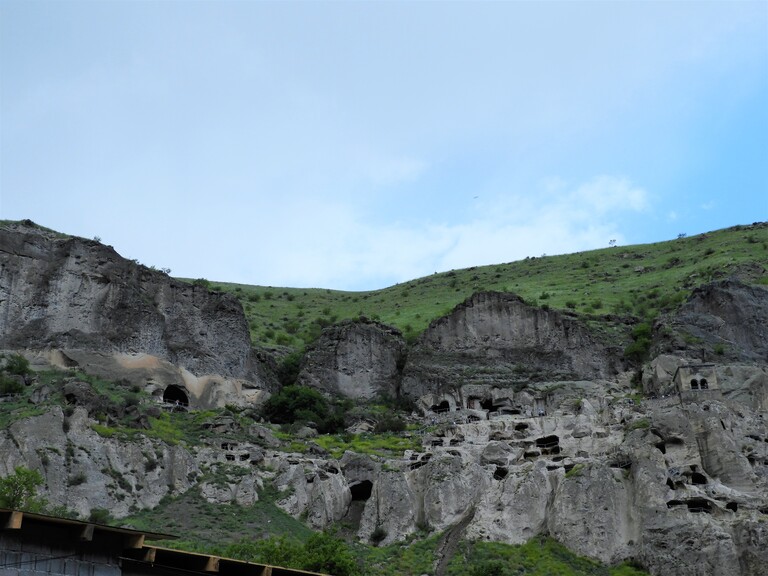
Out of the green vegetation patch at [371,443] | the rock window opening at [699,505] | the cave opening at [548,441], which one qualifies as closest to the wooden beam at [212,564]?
the rock window opening at [699,505]

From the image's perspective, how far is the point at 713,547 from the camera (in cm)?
5266

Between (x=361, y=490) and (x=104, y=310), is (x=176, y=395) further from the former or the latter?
(x=361, y=490)

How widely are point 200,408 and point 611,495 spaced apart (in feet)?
123

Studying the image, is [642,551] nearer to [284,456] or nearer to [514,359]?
[284,456]

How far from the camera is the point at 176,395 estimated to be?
83.5 metres

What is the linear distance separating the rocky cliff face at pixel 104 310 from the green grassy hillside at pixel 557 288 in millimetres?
23131

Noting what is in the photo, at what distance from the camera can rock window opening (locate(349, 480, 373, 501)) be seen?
2618 inches

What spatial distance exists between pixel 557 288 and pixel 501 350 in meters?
36.6

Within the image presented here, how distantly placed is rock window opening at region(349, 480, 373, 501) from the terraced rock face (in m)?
24.3

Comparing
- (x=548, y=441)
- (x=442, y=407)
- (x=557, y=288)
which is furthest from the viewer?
(x=557, y=288)

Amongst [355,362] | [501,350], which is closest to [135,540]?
[355,362]

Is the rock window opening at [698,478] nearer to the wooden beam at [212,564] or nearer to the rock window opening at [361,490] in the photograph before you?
the rock window opening at [361,490]

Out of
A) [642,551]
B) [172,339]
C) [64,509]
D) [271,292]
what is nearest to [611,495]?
[642,551]

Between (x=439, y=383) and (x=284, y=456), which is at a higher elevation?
(x=439, y=383)
